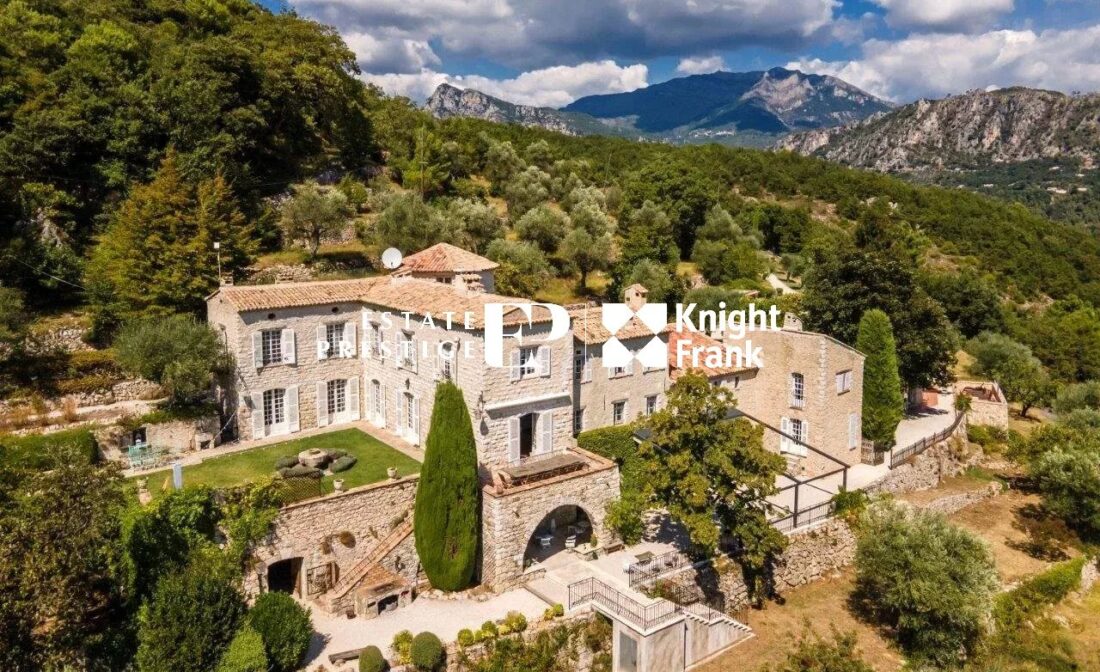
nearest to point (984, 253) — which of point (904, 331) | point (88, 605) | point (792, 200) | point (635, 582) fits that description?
point (792, 200)

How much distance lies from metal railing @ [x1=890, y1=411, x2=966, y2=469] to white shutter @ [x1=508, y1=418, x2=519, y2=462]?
62.8 ft

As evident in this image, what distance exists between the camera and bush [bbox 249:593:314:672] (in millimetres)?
17500

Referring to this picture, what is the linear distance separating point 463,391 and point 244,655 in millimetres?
10243

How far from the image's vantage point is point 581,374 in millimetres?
26516

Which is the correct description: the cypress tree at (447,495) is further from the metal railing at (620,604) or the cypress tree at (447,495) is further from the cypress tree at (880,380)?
the cypress tree at (880,380)

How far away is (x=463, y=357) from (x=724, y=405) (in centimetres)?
881

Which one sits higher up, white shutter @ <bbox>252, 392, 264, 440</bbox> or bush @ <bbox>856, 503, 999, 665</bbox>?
white shutter @ <bbox>252, 392, 264, 440</bbox>

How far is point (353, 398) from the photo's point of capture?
2925 centimetres

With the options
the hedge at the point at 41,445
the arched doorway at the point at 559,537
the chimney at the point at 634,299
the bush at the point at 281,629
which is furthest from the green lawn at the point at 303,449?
the chimney at the point at 634,299

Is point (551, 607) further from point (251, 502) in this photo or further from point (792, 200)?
point (792, 200)

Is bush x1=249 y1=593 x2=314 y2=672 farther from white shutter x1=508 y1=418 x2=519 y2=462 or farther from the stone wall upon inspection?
white shutter x1=508 y1=418 x2=519 y2=462

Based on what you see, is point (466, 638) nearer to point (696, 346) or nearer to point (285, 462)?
point (285, 462)

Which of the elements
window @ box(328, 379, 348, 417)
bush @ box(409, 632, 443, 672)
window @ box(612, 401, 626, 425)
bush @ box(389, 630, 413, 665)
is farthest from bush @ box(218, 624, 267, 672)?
window @ box(612, 401, 626, 425)

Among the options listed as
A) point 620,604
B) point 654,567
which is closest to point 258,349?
point 620,604
